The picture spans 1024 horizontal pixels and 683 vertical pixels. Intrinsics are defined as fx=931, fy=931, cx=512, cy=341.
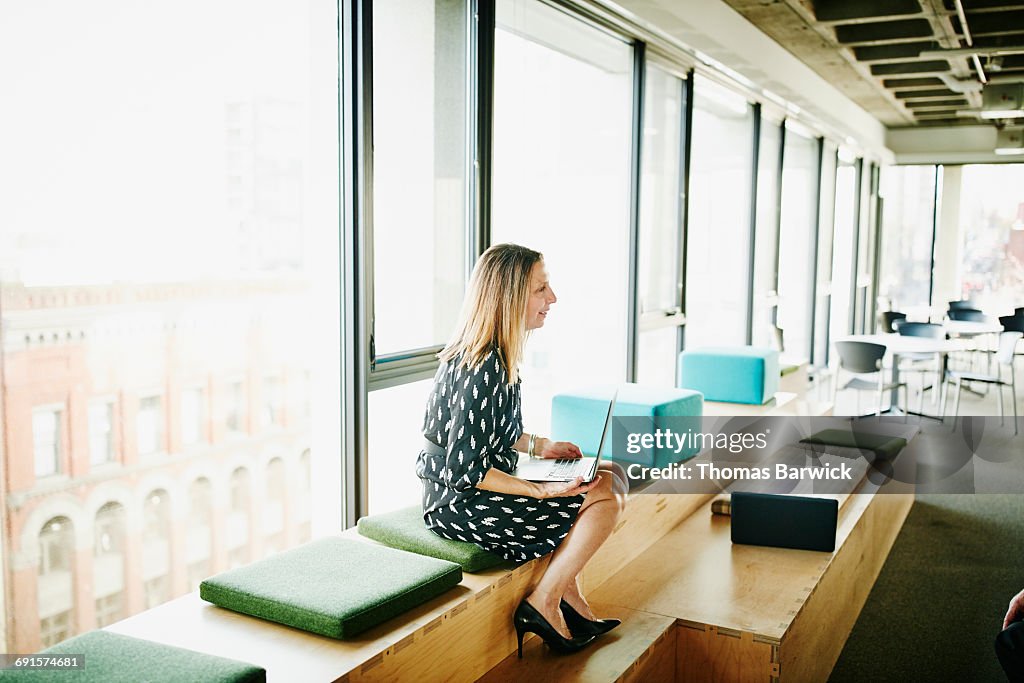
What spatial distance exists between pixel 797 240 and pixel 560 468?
8709 millimetres

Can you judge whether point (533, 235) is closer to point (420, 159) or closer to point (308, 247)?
point (420, 159)

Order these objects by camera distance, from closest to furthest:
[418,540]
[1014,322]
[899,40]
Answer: [418,540], [899,40], [1014,322]

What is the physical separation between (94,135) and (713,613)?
2.66 meters

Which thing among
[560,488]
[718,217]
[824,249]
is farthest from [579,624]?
[824,249]

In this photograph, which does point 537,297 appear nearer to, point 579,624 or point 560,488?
point 560,488

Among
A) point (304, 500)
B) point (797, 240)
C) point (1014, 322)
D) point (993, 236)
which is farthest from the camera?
point (993, 236)

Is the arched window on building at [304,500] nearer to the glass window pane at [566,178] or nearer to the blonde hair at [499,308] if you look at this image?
the blonde hair at [499,308]

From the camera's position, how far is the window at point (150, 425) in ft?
9.70

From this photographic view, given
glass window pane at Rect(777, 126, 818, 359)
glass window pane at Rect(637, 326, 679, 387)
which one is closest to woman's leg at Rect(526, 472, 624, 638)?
glass window pane at Rect(637, 326, 679, 387)

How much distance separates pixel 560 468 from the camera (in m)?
3.36

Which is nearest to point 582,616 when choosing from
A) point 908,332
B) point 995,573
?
point 995,573

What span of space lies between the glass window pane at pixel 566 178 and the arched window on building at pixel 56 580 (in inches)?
103

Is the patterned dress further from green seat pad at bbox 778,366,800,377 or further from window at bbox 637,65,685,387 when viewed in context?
green seat pad at bbox 778,366,800,377

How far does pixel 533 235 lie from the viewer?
5230mm
